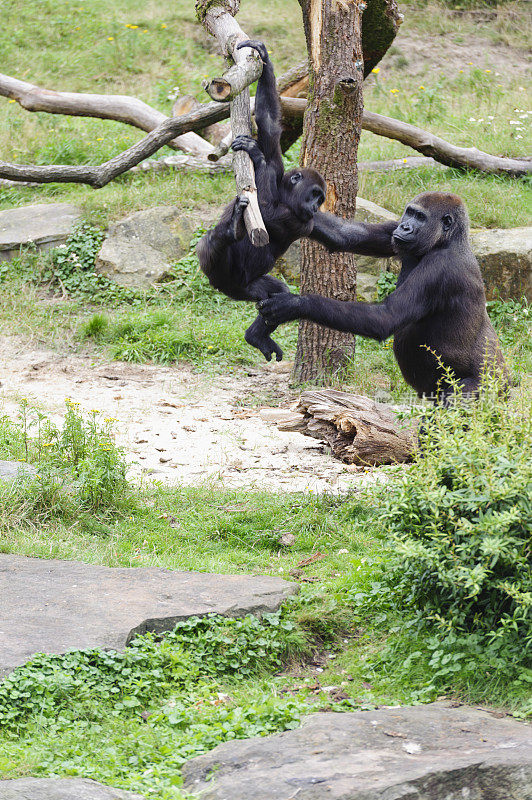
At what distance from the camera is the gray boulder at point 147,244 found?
9.18 metres

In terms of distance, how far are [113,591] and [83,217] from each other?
6479 millimetres

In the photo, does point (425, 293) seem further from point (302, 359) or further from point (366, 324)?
point (302, 359)

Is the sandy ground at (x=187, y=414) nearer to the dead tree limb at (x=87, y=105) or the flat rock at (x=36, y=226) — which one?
the flat rock at (x=36, y=226)

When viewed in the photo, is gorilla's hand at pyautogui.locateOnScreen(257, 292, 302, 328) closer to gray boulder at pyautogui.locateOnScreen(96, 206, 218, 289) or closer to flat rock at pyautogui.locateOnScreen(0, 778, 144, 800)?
flat rock at pyautogui.locateOnScreen(0, 778, 144, 800)

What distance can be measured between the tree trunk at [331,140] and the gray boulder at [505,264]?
6.57 feet

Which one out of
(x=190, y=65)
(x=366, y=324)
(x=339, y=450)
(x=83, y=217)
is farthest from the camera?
(x=190, y=65)

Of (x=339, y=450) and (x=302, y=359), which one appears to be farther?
(x=302, y=359)

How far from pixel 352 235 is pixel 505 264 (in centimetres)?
379

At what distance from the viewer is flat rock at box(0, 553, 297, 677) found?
139 inches

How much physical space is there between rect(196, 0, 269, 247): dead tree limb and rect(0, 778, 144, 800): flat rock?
2285 millimetres

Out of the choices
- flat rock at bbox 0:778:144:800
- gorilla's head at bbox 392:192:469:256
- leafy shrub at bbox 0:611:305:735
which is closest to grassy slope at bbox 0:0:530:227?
gorilla's head at bbox 392:192:469:256

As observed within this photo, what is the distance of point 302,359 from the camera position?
7.54m

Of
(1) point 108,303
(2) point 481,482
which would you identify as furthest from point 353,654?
(1) point 108,303

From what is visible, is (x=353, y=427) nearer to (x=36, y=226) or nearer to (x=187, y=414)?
(x=187, y=414)
